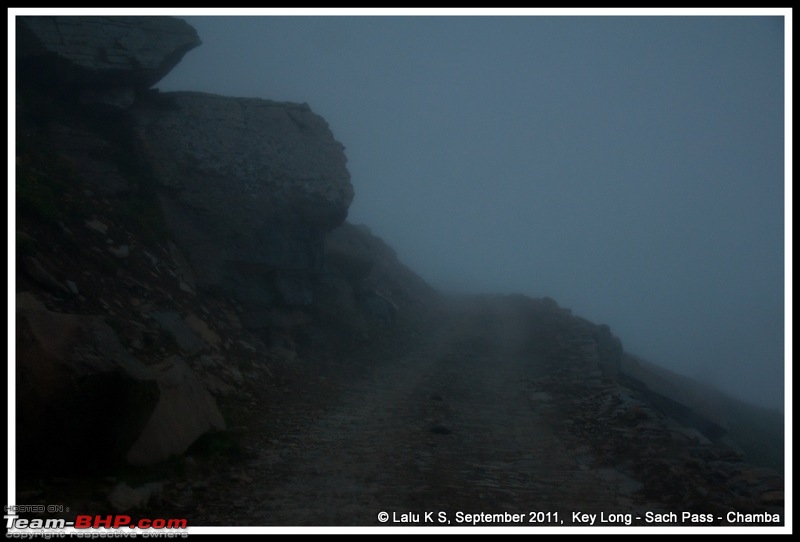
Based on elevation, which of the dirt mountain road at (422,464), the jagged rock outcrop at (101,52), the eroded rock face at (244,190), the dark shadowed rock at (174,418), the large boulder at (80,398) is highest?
the jagged rock outcrop at (101,52)

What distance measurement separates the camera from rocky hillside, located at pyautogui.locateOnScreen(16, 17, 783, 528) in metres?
7.13

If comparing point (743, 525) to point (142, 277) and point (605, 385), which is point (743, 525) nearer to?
point (605, 385)

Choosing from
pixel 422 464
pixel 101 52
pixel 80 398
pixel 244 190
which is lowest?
pixel 422 464

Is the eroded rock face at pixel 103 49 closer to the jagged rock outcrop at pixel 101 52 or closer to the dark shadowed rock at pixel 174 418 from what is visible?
the jagged rock outcrop at pixel 101 52

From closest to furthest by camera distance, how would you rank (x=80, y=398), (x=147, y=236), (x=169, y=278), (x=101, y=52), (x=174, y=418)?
(x=80, y=398) → (x=174, y=418) → (x=169, y=278) → (x=147, y=236) → (x=101, y=52)

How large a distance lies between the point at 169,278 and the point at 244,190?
4278 mm

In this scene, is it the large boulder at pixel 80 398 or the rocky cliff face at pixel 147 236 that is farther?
the rocky cliff face at pixel 147 236

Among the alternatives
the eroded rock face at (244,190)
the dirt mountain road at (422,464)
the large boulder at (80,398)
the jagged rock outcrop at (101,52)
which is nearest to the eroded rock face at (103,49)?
the jagged rock outcrop at (101,52)

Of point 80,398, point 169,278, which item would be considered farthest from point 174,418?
point 169,278

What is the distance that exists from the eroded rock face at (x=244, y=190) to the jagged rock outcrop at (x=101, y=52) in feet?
3.44

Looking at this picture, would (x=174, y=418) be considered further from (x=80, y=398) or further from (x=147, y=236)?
(x=147, y=236)

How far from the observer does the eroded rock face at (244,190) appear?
627 inches

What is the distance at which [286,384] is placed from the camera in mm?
13680

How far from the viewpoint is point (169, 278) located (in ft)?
45.5
